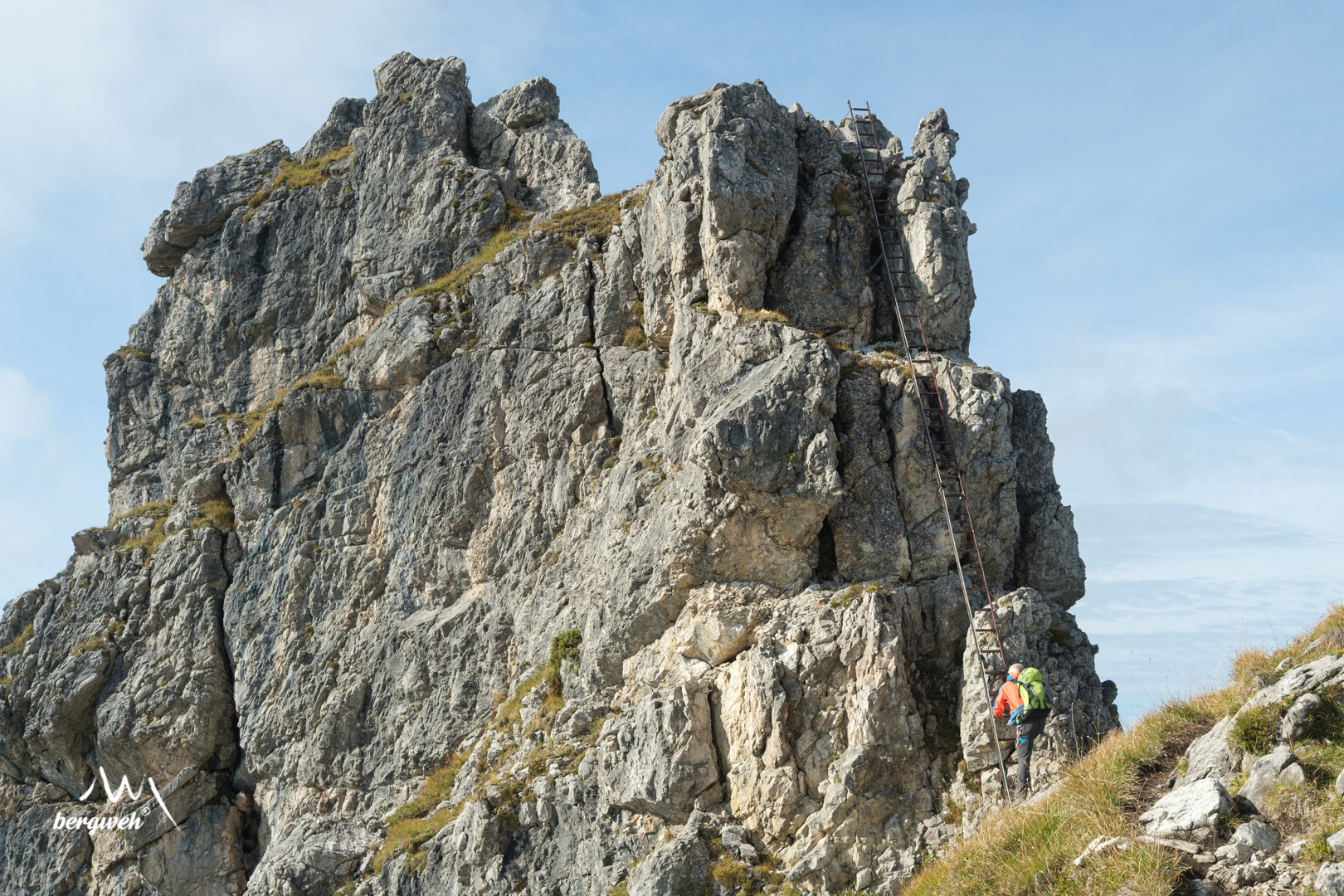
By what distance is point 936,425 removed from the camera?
24.7 m

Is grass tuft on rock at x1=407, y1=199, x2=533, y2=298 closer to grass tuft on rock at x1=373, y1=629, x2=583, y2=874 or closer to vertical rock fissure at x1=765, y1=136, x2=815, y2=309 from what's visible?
vertical rock fissure at x1=765, y1=136, x2=815, y2=309

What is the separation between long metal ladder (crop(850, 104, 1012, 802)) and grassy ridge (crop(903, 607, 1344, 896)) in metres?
4.21

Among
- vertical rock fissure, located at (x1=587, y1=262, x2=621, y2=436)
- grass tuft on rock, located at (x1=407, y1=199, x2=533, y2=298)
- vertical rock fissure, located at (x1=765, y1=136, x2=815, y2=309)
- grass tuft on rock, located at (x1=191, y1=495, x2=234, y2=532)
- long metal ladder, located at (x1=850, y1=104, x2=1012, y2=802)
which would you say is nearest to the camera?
long metal ladder, located at (x1=850, y1=104, x2=1012, y2=802)

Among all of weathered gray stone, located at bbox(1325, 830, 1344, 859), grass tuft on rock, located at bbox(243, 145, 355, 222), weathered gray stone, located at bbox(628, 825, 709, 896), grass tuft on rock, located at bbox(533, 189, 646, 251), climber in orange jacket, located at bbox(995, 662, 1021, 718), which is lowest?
weathered gray stone, located at bbox(628, 825, 709, 896)

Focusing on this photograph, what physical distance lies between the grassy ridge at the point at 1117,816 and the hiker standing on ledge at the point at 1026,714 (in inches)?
69.1

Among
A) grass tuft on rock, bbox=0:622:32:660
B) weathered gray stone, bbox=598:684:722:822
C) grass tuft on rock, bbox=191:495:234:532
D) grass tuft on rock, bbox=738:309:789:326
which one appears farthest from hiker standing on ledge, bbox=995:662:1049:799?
grass tuft on rock, bbox=0:622:32:660

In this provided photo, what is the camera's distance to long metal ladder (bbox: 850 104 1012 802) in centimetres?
2155

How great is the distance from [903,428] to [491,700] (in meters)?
13.4

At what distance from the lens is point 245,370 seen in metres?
44.8

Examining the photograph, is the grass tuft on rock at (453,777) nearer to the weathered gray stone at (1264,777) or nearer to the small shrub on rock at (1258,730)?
the small shrub on rock at (1258,730)

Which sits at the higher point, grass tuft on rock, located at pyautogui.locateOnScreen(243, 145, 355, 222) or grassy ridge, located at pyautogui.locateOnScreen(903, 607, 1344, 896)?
grass tuft on rock, located at pyautogui.locateOnScreen(243, 145, 355, 222)

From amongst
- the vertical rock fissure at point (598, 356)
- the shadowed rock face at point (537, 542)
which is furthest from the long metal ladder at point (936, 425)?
the vertical rock fissure at point (598, 356)

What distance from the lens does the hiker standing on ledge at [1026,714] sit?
19000 mm

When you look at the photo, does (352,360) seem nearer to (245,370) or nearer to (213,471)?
(213,471)
